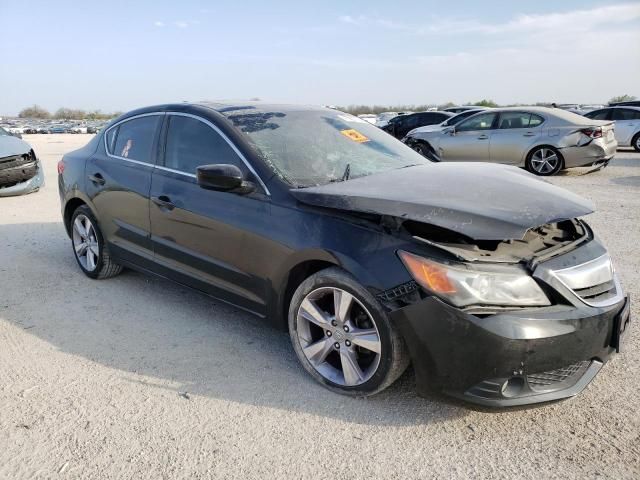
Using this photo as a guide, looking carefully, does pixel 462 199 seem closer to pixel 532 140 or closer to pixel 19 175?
pixel 19 175

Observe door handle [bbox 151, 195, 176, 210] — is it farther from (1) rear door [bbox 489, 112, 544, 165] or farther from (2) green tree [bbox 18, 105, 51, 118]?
(2) green tree [bbox 18, 105, 51, 118]

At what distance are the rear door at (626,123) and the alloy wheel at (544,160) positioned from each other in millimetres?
6847

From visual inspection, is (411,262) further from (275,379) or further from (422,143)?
(422,143)

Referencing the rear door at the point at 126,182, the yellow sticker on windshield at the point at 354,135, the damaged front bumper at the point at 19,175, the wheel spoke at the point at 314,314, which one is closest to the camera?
the wheel spoke at the point at 314,314

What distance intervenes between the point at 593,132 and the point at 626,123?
693 cm

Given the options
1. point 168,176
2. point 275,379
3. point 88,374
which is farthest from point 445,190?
point 88,374

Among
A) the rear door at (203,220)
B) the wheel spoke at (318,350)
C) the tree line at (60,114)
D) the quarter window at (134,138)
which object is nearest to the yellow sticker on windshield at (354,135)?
→ the rear door at (203,220)

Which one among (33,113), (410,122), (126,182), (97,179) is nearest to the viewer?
(126,182)

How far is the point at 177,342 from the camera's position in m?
3.63

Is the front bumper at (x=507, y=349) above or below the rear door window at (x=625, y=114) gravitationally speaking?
below

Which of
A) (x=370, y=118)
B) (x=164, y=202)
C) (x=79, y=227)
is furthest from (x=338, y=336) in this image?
(x=370, y=118)

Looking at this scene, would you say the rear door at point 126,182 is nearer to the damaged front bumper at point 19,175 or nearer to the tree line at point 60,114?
the damaged front bumper at point 19,175

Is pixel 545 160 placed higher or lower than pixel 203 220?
lower

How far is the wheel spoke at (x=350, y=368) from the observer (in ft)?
9.45
